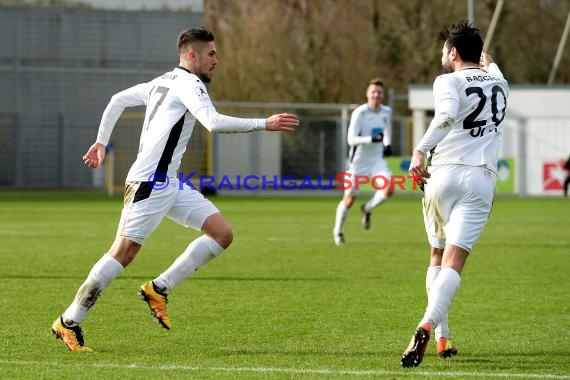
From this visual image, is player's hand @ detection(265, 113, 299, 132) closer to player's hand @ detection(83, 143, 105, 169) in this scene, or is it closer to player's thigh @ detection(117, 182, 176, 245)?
player's thigh @ detection(117, 182, 176, 245)

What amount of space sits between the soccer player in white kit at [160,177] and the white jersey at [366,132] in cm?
978

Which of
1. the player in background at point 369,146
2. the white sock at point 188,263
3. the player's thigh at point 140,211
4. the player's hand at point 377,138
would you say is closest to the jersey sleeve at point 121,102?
the player's thigh at point 140,211

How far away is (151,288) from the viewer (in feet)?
27.9

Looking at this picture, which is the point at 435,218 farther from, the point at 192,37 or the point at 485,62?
the point at 192,37

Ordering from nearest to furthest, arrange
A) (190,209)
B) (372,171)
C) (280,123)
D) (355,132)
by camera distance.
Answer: (280,123)
(190,209)
(355,132)
(372,171)

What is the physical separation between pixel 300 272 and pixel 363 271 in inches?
29.2

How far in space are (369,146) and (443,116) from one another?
38.9 feet

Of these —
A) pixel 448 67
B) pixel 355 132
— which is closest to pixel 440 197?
pixel 448 67

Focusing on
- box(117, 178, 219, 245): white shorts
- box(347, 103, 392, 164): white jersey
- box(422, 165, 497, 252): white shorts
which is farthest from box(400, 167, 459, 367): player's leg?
box(347, 103, 392, 164): white jersey

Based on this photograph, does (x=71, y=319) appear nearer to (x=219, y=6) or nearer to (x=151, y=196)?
(x=151, y=196)

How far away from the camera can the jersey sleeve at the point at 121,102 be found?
339 inches

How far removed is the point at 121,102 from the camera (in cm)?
870

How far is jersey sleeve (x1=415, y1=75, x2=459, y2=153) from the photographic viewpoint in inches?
292

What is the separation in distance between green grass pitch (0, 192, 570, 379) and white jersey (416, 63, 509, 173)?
1.32m
